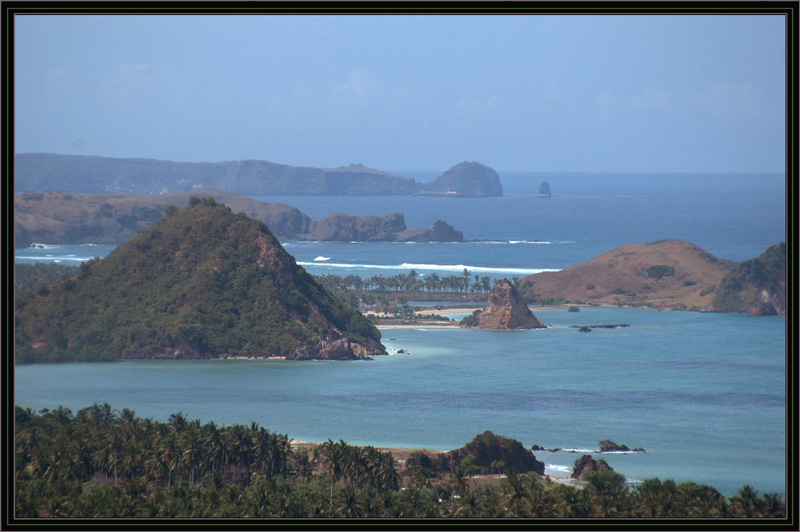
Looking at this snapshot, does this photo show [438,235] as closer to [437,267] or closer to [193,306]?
[437,267]

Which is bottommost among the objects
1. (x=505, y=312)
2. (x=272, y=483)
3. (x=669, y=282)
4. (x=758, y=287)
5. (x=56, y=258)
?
(x=272, y=483)

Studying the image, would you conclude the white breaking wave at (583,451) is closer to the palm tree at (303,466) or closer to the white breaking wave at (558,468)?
the white breaking wave at (558,468)

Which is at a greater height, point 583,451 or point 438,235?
point 438,235

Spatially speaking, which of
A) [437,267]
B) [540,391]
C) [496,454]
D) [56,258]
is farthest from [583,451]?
[56,258]

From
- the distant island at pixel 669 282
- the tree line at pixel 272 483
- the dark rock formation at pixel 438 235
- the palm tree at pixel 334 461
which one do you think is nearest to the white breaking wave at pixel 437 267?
the distant island at pixel 669 282

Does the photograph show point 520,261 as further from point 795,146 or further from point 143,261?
point 795,146

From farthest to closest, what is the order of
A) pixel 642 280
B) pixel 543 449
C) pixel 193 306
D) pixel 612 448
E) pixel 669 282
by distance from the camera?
pixel 642 280, pixel 669 282, pixel 193 306, pixel 612 448, pixel 543 449
